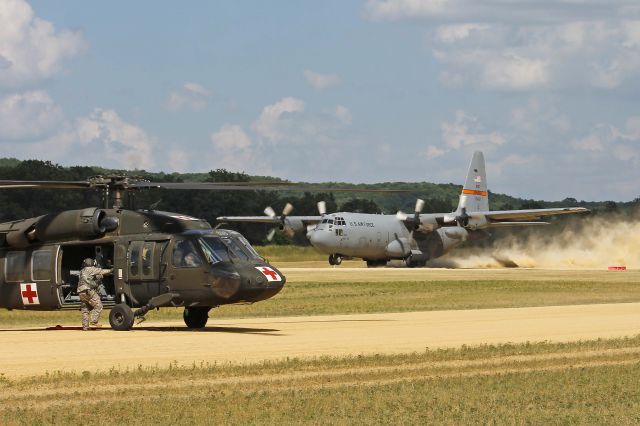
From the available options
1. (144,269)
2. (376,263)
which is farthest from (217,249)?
(376,263)

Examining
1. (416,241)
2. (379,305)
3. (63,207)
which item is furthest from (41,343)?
(63,207)

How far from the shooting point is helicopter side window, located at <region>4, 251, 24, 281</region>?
29828 millimetres

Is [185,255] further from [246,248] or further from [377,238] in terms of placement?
[377,238]

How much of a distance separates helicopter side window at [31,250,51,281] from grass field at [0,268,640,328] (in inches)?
247

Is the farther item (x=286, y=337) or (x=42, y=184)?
(x=286, y=337)

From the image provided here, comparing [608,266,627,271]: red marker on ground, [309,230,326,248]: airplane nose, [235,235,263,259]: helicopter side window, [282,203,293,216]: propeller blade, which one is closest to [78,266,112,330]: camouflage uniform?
[235,235,263,259]: helicopter side window

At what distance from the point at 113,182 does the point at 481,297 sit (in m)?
26.2

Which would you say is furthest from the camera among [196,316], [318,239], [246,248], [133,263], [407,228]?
[407,228]

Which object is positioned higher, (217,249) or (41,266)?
(217,249)

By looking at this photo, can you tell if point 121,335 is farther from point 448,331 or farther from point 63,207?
point 63,207

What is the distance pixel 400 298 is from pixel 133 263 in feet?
75.9

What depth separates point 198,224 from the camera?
29.7m

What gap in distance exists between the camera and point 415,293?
179 feet

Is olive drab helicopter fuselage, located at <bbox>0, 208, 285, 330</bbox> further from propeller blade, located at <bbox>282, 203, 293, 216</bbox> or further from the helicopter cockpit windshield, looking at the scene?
propeller blade, located at <bbox>282, 203, 293, 216</bbox>
